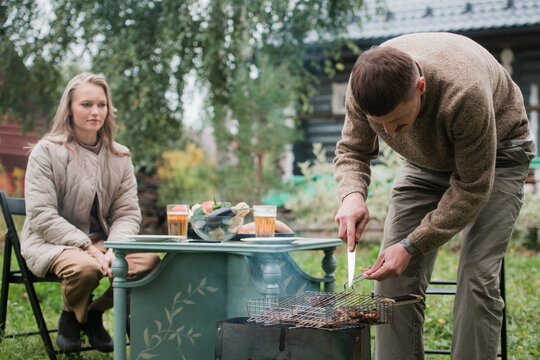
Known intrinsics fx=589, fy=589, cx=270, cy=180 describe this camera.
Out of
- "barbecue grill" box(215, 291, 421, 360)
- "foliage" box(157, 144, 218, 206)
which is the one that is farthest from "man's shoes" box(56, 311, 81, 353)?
"foliage" box(157, 144, 218, 206)

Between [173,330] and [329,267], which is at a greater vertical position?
[329,267]

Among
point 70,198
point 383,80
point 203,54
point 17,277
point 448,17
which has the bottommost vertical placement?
point 17,277

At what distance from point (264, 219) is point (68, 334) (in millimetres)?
1310

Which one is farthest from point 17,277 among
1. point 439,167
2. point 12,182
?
point 12,182

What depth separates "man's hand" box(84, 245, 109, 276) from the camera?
305cm

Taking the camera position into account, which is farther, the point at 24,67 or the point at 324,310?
the point at 24,67

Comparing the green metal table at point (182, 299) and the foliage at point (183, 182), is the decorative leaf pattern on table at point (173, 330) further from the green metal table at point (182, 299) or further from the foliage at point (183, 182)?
the foliage at point (183, 182)

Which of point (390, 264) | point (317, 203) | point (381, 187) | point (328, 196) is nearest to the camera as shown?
point (390, 264)

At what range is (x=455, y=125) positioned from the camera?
83.4 inches

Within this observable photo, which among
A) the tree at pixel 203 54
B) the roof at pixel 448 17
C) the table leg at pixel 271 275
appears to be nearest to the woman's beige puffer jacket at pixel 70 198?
the table leg at pixel 271 275

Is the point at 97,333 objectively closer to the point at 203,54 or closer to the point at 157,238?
the point at 157,238

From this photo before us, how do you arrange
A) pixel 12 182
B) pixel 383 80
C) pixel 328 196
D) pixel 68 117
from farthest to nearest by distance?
pixel 12 182, pixel 328 196, pixel 68 117, pixel 383 80

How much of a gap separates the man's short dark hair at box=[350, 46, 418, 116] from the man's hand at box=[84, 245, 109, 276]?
5.63ft

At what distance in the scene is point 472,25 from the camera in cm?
905
